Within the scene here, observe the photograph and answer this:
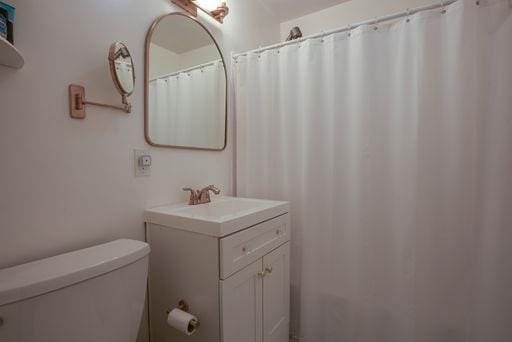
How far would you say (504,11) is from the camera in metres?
1.02

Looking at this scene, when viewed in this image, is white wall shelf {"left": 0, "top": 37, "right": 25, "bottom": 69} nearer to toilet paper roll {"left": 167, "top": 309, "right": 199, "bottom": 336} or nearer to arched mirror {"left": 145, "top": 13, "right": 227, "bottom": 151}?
arched mirror {"left": 145, "top": 13, "right": 227, "bottom": 151}

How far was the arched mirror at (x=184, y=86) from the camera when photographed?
1194 mm

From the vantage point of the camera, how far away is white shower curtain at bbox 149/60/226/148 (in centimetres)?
122

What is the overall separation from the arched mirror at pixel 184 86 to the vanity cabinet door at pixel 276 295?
29.6 inches

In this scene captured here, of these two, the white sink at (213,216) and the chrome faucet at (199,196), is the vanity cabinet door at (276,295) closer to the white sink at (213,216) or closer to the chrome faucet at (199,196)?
the white sink at (213,216)

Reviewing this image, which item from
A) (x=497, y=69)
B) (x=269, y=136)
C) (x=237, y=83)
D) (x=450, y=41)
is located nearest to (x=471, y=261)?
(x=497, y=69)

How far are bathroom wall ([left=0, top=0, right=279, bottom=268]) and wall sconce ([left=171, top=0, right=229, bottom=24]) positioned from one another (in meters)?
0.14

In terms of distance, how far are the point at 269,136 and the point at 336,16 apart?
1222 mm

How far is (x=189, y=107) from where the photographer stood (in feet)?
4.66

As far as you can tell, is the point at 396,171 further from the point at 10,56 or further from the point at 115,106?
the point at 10,56

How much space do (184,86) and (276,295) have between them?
1.22 m

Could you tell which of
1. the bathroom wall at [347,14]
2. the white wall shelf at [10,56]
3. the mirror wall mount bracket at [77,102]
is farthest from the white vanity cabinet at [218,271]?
the bathroom wall at [347,14]

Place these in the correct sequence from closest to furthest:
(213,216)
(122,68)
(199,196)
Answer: (122,68)
(213,216)
(199,196)

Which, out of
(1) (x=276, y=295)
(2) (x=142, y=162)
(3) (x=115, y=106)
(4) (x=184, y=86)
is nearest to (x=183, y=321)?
(1) (x=276, y=295)
